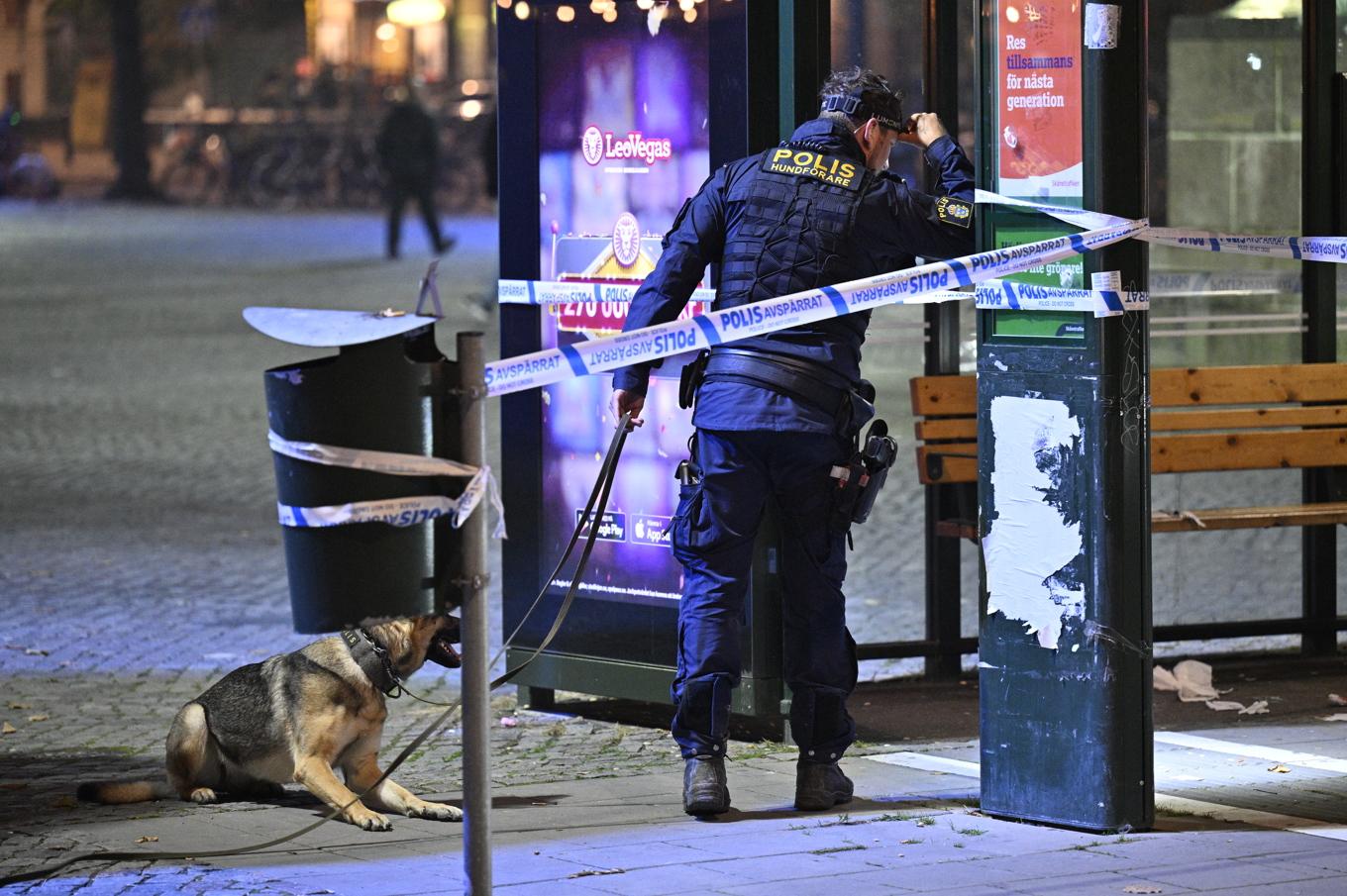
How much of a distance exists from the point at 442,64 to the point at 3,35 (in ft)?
23.5

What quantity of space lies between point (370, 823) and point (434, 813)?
0.21 m

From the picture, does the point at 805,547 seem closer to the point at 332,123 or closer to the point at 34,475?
the point at 34,475

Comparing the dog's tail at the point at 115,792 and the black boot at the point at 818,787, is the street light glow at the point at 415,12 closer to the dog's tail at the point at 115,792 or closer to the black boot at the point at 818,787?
the dog's tail at the point at 115,792

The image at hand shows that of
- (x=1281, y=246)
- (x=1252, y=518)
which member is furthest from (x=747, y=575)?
(x=1252, y=518)

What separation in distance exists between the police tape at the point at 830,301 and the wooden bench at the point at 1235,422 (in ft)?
6.83

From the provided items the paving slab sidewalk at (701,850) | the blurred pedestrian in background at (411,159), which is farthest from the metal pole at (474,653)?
the blurred pedestrian in background at (411,159)

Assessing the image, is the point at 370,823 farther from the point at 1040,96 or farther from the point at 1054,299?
the point at 1040,96

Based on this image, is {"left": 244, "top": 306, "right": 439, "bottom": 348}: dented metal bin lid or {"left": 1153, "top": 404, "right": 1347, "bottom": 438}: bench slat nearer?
{"left": 244, "top": 306, "right": 439, "bottom": 348}: dented metal bin lid

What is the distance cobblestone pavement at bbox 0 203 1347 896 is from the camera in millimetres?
5586

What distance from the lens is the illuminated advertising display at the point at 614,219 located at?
698 cm

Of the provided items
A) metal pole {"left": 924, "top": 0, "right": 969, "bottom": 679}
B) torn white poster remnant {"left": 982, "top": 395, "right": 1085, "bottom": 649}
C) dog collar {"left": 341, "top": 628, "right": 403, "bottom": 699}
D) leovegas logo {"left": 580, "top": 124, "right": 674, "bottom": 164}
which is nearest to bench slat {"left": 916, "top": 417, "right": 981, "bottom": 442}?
metal pole {"left": 924, "top": 0, "right": 969, "bottom": 679}

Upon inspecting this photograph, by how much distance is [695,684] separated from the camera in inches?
236

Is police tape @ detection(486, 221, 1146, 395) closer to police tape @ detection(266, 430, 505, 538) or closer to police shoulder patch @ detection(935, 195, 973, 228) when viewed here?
police shoulder patch @ detection(935, 195, 973, 228)

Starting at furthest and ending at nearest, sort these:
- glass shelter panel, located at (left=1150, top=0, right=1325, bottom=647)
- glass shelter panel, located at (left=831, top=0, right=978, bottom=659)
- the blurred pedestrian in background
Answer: the blurred pedestrian in background, glass shelter panel, located at (left=1150, top=0, right=1325, bottom=647), glass shelter panel, located at (left=831, top=0, right=978, bottom=659)
